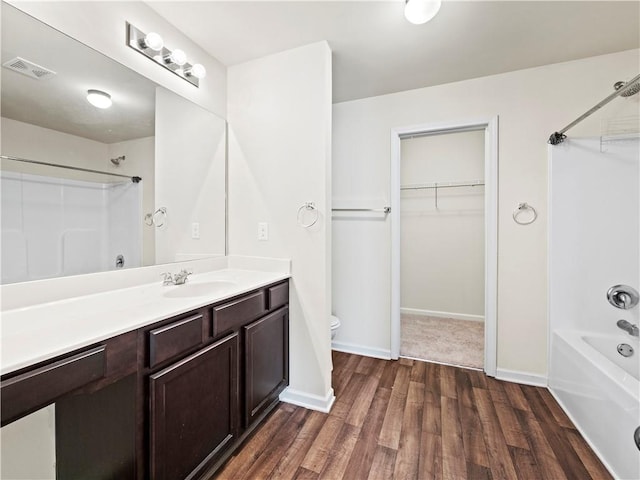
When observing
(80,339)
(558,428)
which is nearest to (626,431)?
(558,428)

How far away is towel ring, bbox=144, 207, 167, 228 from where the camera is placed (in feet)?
5.08

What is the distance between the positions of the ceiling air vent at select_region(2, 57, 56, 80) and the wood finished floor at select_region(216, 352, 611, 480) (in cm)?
198

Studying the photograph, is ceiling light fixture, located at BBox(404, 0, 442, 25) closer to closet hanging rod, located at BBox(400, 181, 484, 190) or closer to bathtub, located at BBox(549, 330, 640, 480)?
bathtub, located at BBox(549, 330, 640, 480)

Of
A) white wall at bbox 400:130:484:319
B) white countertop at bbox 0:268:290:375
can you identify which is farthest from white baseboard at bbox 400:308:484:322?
white countertop at bbox 0:268:290:375

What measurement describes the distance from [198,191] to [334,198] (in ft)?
4.17

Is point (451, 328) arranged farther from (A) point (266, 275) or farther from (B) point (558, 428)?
(A) point (266, 275)

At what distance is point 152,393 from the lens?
0.96 metres

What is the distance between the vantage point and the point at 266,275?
177cm

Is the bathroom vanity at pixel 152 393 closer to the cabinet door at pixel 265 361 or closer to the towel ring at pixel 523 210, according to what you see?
the cabinet door at pixel 265 361

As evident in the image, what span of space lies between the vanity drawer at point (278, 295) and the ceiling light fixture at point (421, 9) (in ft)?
5.52

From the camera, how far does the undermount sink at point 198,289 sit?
4.80ft

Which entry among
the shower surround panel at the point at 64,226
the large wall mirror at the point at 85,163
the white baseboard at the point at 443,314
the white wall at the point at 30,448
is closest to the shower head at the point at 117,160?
the large wall mirror at the point at 85,163

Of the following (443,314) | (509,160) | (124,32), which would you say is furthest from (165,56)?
(443,314)

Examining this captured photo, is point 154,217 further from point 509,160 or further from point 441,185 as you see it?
point 441,185
